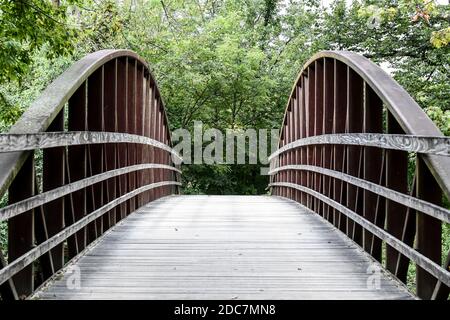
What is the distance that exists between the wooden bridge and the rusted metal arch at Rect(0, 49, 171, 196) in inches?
0.4

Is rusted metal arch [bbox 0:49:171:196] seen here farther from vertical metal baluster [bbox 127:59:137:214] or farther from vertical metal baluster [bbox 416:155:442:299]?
vertical metal baluster [bbox 416:155:442:299]

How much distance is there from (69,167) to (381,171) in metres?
2.65

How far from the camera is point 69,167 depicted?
465cm

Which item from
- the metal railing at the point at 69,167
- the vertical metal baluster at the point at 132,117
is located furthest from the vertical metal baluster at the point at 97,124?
the vertical metal baluster at the point at 132,117

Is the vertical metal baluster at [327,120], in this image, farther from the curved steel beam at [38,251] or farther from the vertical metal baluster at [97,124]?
the curved steel beam at [38,251]

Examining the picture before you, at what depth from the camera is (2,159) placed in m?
2.92

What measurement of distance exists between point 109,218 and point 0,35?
296cm

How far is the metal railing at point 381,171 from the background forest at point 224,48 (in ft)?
4.80

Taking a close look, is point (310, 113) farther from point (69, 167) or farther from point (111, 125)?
point (69, 167)

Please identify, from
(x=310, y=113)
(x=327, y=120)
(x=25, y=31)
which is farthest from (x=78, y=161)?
(x=310, y=113)

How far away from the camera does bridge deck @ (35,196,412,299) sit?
3.46 metres

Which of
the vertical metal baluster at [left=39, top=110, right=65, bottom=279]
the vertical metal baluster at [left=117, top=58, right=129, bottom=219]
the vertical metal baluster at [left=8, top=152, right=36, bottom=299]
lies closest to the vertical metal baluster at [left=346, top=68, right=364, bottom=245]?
the vertical metal baluster at [left=39, top=110, right=65, bottom=279]

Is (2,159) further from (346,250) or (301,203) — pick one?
(301,203)

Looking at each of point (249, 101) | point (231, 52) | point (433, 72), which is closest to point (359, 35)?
point (433, 72)
